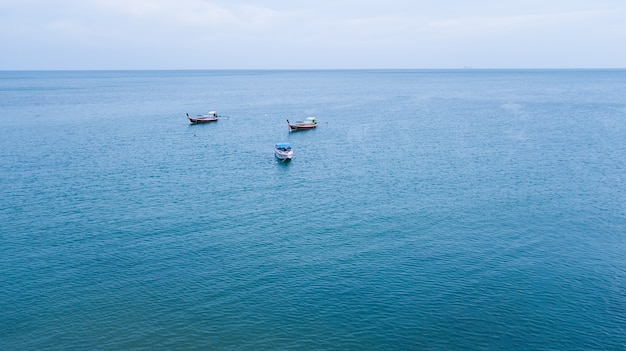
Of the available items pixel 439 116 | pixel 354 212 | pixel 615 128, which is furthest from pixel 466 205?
pixel 439 116

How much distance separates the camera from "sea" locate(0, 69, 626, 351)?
46438mm

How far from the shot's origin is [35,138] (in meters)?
131

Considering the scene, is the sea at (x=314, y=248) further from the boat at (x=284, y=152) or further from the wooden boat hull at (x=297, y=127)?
the wooden boat hull at (x=297, y=127)

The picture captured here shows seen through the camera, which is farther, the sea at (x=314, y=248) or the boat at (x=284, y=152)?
the boat at (x=284, y=152)

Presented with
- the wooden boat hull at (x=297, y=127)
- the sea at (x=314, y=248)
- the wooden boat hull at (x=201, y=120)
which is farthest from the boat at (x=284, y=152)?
the wooden boat hull at (x=201, y=120)

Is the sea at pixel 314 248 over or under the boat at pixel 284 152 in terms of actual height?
under

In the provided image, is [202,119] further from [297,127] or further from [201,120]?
[297,127]

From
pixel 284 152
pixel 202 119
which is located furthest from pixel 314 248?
pixel 202 119

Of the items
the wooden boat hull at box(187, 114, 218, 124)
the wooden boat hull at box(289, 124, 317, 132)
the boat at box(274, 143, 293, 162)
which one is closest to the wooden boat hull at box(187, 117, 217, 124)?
the wooden boat hull at box(187, 114, 218, 124)

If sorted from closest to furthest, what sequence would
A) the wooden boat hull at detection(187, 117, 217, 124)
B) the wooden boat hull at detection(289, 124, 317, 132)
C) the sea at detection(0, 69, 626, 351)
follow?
the sea at detection(0, 69, 626, 351) → the wooden boat hull at detection(289, 124, 317, 132) → the wooden boat hull at detection(187, 117, 217, 124)

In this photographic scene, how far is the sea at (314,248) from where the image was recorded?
4644 centimetres

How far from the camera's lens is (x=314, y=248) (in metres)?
63.4

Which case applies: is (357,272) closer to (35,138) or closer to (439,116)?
(35,138)

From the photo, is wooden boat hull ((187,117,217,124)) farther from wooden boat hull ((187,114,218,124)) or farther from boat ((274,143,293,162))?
boat ((274,143,293,162))
